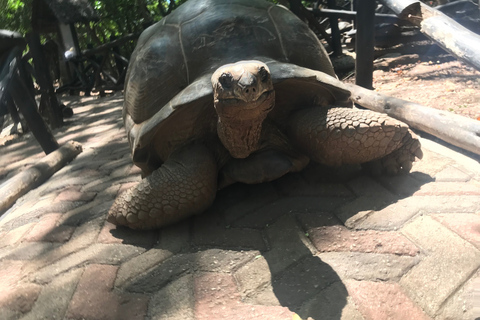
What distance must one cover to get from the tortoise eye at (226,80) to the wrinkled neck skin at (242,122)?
2.5 inches

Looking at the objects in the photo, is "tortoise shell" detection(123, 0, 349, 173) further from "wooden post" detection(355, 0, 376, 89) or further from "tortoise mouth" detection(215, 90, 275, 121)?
"wooden post" detection(355, 0, 376, 89)

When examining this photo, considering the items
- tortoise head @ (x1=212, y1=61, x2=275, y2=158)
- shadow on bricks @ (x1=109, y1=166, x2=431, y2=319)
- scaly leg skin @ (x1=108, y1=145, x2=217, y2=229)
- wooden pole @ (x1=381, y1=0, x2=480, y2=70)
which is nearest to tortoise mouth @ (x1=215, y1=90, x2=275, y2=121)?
tortoise head @ (x1=212, y1=61, x2=275, y2=158)

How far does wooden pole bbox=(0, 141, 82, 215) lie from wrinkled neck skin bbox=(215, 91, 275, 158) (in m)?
2.01

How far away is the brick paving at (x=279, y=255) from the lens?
1259mm

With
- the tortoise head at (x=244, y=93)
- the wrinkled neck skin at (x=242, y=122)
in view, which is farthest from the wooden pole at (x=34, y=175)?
the tortoise head at (x=244, y=93)

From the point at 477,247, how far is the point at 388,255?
1.08ft

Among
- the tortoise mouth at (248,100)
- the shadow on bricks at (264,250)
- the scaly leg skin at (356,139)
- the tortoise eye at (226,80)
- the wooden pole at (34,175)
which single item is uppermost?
the tortoise eye at (226,80)

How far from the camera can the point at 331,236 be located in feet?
5.34

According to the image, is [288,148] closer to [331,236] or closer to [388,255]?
[331,236]

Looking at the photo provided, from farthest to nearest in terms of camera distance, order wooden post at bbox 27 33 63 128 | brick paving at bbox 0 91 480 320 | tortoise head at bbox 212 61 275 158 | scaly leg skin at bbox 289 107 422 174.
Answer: wooden post at bbox 27 33 63 128 → scaly leg skin at bbox 289 107 422 174 → tortoise head at bbox 212 61 275 158 → brick paving at bbox 0 91 480 320

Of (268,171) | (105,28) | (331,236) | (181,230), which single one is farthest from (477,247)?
(105,28)

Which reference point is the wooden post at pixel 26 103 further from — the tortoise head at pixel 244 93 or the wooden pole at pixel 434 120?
the wooden pole at pixel 434 120

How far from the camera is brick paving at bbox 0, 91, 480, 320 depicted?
4.13 ft

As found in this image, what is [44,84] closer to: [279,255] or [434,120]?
[279,255]
